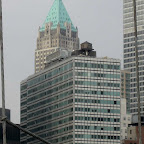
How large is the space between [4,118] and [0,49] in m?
7.00

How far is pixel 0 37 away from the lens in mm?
68500

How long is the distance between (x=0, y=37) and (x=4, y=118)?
299 inches

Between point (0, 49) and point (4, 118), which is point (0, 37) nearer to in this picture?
point (0, 49)

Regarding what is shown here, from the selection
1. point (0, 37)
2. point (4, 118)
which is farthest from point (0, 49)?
point (4, 118)

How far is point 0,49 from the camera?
6931 cm

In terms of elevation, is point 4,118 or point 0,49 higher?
point 0,49

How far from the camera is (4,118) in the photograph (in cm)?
6588

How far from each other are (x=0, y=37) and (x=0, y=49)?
4.37ft

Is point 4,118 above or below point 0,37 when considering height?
below
